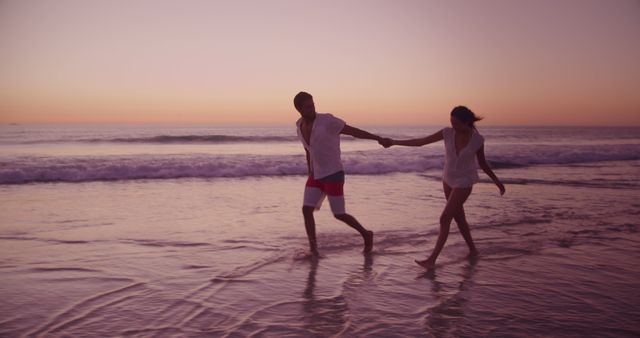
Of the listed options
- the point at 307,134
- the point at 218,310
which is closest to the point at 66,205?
the point at 307,134

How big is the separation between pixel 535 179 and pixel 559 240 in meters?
9.60

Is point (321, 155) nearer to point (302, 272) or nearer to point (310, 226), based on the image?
point (310, 226)

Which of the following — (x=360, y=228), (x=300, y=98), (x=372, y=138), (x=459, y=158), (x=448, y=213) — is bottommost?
(x=360, y=228)

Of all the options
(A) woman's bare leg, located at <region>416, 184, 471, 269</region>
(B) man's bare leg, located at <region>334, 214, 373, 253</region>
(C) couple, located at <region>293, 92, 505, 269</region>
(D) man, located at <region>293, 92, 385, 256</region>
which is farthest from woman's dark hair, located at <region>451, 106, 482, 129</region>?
(B) man's bare leg, located at <region>334, 214, 373, 253</region>

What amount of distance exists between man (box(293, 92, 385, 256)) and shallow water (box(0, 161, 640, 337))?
549 millimetres

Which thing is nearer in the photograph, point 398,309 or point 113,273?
point 398,309

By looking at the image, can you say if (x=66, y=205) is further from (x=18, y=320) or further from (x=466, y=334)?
(x=466, y=334)

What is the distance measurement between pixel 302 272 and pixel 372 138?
5.96 ft

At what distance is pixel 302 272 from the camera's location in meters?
5.29

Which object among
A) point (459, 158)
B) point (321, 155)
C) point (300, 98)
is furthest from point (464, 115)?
point (300, 98)

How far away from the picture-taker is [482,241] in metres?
7.00

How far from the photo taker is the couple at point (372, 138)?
5.44 meters

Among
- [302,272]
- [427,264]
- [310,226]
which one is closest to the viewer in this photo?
[302,272]

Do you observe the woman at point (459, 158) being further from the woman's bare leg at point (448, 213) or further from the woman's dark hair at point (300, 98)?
the woman's dark hair at point (300, 98)
